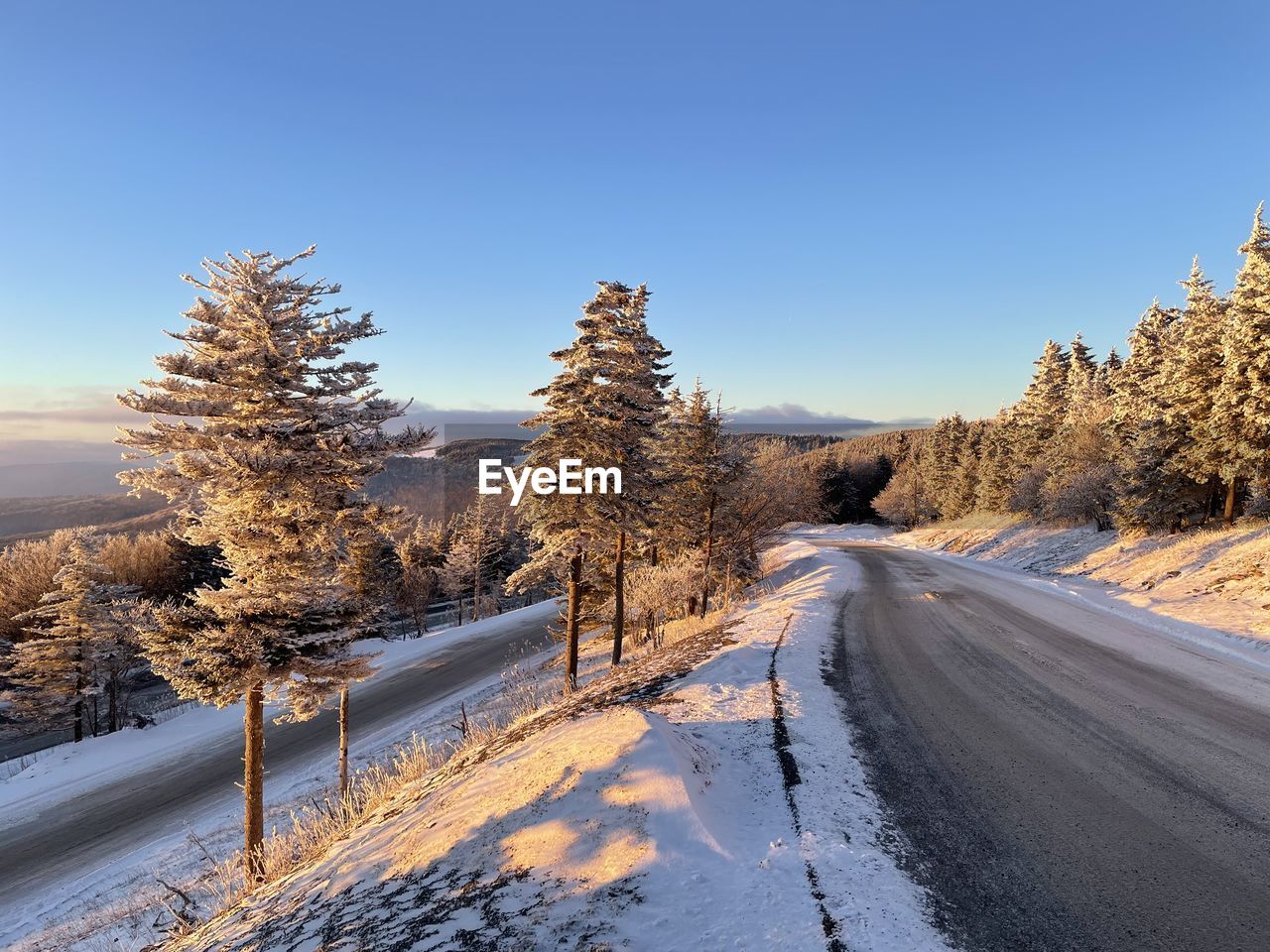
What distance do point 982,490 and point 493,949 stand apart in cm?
6100

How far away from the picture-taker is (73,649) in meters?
28.7

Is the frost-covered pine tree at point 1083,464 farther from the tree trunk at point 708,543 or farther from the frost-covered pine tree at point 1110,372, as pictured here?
the tree trunk at point 708,543

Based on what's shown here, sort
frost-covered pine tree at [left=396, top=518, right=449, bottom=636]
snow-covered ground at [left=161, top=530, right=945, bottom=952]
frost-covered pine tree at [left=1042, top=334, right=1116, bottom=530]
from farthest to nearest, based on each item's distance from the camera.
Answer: frost-covered pine tree at [left=396, top=518, right=449, bottom=636] → frost-covered pine tree at [left=1042, top=334, right=1116, bottom=530] → snow-covered ground at [left=161, top=530, right=945, bottom=952]

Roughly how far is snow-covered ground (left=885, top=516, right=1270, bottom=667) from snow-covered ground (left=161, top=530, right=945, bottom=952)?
11.7 metres

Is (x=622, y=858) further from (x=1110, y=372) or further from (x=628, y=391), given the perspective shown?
(x=1110, y=372)

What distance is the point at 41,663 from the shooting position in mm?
28234

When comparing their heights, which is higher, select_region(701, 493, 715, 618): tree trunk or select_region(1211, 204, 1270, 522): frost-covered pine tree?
select_region(1211, 204, 1270, 522): frost-covered pine tree

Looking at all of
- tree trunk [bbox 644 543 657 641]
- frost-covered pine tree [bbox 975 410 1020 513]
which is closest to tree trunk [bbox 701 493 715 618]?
tree trunk [bbox 644 543 657 641]

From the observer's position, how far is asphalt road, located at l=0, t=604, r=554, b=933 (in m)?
16.0

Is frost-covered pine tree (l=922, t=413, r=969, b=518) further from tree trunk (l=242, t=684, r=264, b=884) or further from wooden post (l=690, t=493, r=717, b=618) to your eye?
tree trunk (l=242, t=684, r=264, b=884)

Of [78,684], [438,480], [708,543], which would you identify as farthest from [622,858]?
[438,480]

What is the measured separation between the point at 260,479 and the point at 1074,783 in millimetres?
12704

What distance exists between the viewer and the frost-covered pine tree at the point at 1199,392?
24.3m

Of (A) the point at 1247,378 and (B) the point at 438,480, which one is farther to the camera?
(B) the point at 438,480
